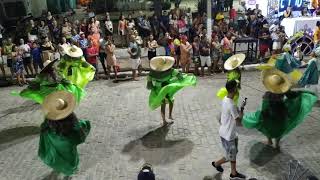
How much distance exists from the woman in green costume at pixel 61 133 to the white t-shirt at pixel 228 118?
249 cm

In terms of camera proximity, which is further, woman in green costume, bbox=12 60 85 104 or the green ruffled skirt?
woman in green costume, bbox=12 60 85 104

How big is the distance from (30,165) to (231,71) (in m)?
5.03

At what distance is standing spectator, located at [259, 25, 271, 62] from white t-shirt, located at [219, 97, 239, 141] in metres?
10.5

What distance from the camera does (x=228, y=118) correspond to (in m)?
7.15

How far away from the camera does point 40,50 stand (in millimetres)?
15664

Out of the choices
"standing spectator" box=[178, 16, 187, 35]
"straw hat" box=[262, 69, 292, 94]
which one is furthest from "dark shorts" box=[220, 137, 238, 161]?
"standing spectator" box=[178, 16, 187, 35]

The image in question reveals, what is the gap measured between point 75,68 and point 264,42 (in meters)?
8.33

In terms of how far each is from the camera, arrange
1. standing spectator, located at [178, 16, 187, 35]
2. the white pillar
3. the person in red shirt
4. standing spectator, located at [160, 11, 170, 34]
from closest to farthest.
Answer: the person in red shirt
the white pillar
standing spectator, located at [178, 16, 187, 35]
standing spectator, located at [160, 11, 170, 34]

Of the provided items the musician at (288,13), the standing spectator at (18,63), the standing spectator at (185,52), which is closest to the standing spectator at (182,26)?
the standing spectator at (185,52)

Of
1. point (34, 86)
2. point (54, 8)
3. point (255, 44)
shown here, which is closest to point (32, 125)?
point (34, 86)

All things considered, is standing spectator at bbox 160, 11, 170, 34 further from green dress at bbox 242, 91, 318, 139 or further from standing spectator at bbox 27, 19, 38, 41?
green dress at bbox 242, 91, 318, 139

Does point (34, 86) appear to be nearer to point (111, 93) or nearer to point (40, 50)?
point (111, 93)

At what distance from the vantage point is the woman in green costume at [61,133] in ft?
23.8

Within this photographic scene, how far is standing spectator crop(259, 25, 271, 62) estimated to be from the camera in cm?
1698
